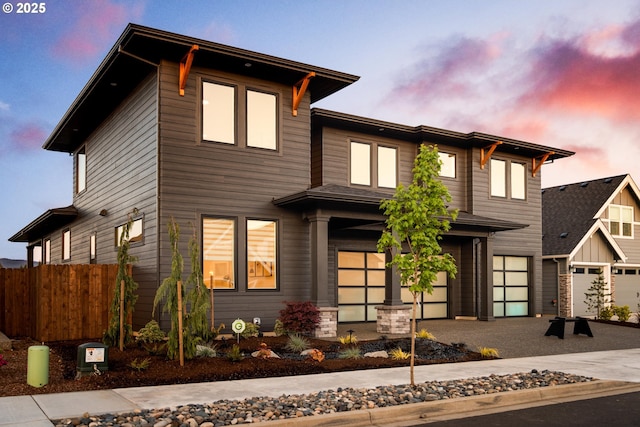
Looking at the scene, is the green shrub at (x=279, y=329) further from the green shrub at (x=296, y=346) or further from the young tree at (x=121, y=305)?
the young tree at (x=121, y=305)

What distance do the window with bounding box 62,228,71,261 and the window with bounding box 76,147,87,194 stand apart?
2279 mm

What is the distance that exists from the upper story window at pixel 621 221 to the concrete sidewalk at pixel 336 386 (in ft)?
63.3

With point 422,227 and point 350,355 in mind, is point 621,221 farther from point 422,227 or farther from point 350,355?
point 422,227

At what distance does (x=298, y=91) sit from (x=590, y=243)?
18169mm

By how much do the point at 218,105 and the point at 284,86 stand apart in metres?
2.27

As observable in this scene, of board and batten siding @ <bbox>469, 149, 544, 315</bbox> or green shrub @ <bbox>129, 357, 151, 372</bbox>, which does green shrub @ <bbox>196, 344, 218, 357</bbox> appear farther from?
board and batten siding @ <bbox>469, 149, 544, 315</bbox>

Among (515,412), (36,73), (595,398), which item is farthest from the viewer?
(36,73)

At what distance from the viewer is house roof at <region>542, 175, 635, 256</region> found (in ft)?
95.1

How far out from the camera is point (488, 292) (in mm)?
23531

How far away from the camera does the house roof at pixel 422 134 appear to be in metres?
20.7

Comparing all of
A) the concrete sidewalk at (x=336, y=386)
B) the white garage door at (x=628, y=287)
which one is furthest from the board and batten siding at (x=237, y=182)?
the white garage door at (x=628, y=287)

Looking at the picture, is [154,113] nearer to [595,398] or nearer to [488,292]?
[595,398]

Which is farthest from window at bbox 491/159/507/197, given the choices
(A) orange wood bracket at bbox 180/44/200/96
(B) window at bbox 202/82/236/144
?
(A) orange wood bracket at bbox 180/44/200/96

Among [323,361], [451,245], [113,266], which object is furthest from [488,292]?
[113,266]
